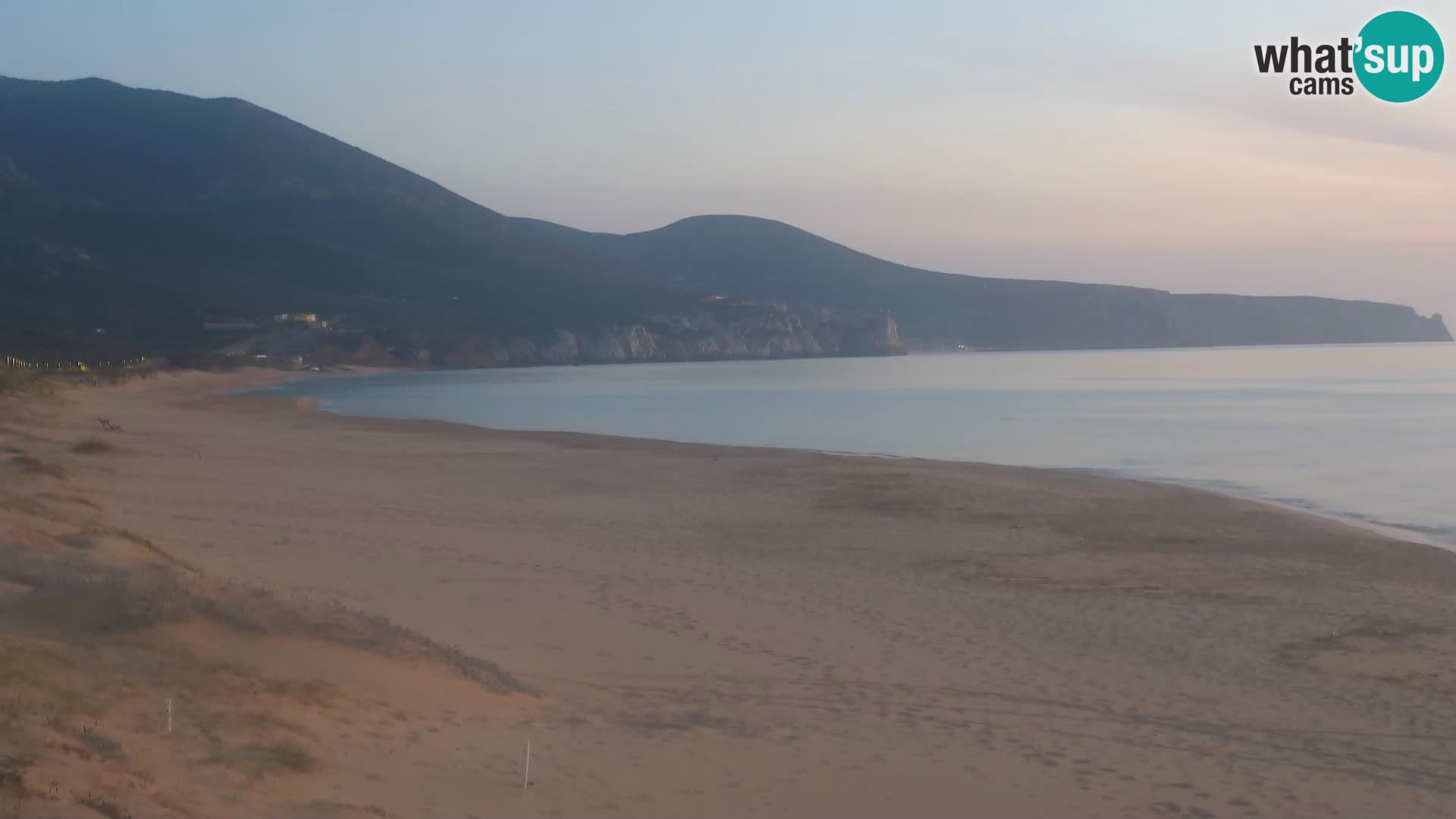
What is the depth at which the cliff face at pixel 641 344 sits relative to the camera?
131 metres

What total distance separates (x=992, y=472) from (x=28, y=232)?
14078cm

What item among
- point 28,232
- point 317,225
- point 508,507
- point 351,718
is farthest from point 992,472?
point 317,225

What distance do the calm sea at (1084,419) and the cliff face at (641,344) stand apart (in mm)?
30770

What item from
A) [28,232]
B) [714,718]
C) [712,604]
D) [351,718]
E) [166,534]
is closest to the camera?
[351,718]

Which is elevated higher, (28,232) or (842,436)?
(28,232)

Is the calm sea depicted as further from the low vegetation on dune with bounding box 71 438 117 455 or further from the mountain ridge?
the mountain ridge

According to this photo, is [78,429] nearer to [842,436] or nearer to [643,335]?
[842,436]

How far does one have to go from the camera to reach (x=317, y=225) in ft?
568

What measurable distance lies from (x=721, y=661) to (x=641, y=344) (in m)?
161

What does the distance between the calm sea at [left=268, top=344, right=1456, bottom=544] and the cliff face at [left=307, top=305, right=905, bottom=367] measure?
3077 centimetres

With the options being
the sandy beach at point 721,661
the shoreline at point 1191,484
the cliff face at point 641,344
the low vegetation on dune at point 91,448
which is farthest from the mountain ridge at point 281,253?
the sandy beach at point 721,661

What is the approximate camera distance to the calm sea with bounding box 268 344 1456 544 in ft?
92.3

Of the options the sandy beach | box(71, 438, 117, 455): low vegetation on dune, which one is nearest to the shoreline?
the sandy beach

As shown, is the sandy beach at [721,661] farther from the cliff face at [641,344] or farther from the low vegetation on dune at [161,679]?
the cliff face at [641,344]
